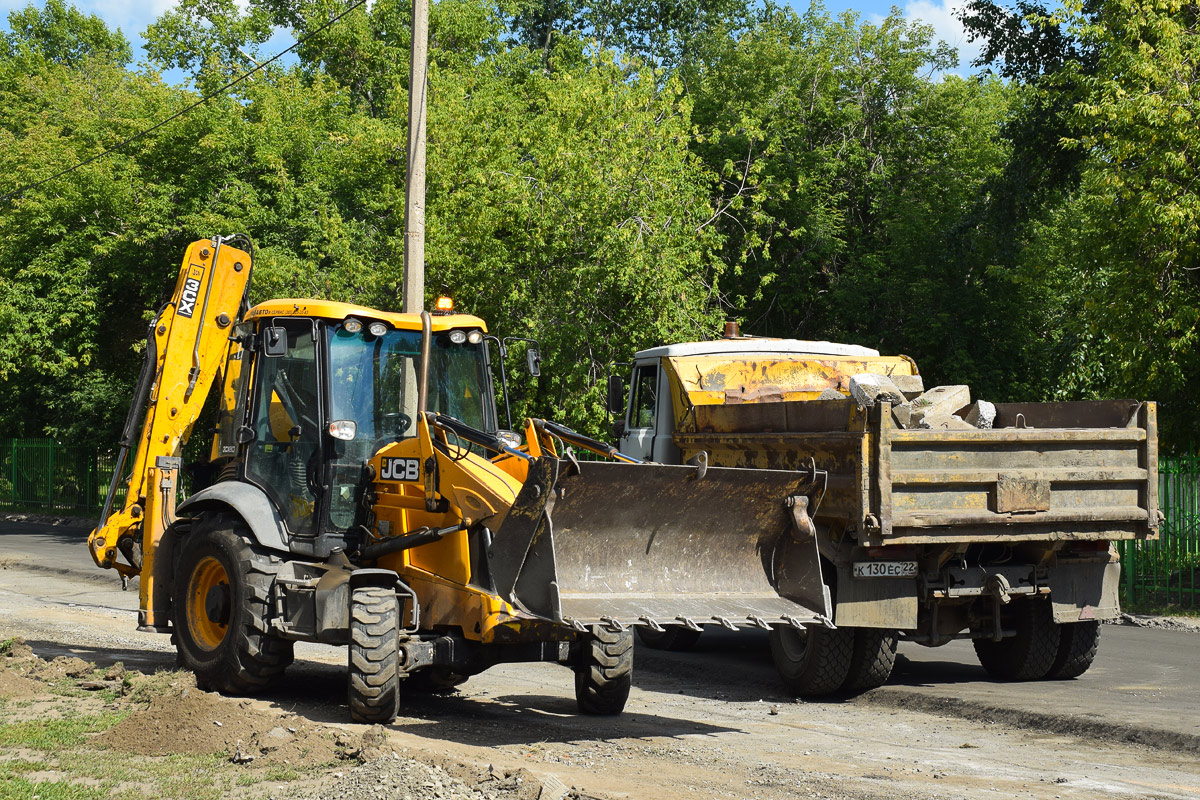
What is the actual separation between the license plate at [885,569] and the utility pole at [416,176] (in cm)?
651

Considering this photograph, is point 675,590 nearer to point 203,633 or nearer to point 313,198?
point 203,633

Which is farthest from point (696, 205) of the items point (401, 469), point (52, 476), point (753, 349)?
point (52, 476)

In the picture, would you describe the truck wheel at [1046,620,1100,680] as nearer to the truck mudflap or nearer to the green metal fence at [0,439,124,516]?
the truck mudflap

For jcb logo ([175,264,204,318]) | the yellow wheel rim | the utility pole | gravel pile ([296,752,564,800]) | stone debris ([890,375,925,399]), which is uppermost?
the utility pole

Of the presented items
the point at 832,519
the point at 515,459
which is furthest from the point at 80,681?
the point at 832,519

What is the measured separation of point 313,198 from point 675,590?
19635mm

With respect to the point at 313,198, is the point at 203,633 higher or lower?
lower

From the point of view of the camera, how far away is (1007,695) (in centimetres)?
900

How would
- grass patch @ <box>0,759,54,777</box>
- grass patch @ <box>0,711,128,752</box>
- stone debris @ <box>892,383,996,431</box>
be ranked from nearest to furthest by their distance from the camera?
grass patch @ <box>0,759,54,777</box> < grass patch @ <box>0,711,128,752</box> < stone debris @ <box>892,383,996,431</box>

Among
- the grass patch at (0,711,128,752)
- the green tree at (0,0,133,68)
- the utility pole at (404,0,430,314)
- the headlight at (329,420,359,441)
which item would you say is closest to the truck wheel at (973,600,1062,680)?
the headlight at (329,420,359,441)

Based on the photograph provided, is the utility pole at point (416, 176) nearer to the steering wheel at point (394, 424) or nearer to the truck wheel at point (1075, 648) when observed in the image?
the steering wheel at point (394, 424)

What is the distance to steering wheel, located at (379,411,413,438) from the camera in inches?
330

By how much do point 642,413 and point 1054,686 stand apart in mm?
4889

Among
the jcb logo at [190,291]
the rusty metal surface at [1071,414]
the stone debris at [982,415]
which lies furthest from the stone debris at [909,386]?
the jcb logo at [190,291]
